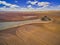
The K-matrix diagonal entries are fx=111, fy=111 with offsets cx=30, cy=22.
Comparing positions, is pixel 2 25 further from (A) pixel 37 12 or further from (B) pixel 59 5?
(B) pixel 59 5

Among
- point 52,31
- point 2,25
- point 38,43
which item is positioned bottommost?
point 38,43

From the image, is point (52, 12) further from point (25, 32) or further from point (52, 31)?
point (25, 32)

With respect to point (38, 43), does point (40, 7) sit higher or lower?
higher

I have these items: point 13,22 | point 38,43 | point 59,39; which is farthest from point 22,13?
point 59,39

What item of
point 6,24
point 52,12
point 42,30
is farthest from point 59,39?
point 6,24

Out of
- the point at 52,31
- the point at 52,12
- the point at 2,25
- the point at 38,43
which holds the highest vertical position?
the point at 52,12

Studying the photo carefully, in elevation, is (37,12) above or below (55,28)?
above
